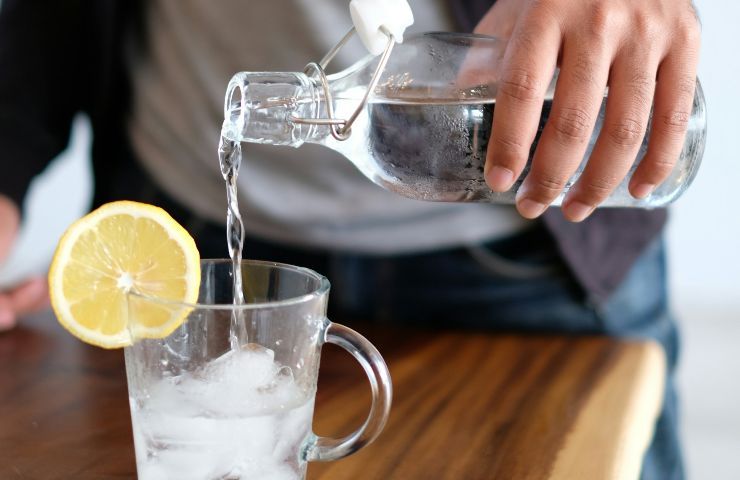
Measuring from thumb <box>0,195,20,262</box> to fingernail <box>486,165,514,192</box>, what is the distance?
71 cm

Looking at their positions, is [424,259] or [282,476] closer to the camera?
[282,476]

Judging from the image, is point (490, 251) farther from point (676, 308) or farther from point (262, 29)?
point (676, 308)

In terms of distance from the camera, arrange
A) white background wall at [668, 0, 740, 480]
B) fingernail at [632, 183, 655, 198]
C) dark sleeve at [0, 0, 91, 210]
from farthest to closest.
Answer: white background wall at [668, 0, 740, 480]
dark sleeve at [0, 0, 91, 210]
fingernail at [632, 183, 655, 198]

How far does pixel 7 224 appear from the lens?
A: 1184 millimetres

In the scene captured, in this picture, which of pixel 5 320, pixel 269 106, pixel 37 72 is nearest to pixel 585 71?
pixel 269 106

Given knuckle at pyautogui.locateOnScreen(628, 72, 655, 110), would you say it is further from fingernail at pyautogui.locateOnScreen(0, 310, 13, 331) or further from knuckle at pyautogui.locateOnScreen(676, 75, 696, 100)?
fingernail at pyautogui.locateOnScreen(0, 310, 13, 331)

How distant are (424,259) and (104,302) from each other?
541 mm

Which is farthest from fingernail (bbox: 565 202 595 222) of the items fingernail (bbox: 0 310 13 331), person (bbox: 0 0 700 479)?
fingernail (bbox: 0 310 13 331)

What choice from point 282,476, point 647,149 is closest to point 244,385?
point 282,476

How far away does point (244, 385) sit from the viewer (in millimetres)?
628

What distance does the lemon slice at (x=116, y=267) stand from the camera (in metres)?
0.69

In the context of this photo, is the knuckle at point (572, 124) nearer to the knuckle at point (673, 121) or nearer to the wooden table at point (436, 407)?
the knuckle at point (673, 121)

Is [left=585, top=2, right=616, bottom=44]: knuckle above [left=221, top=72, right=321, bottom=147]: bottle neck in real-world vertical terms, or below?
above

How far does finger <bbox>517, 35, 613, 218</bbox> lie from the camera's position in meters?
0.66
